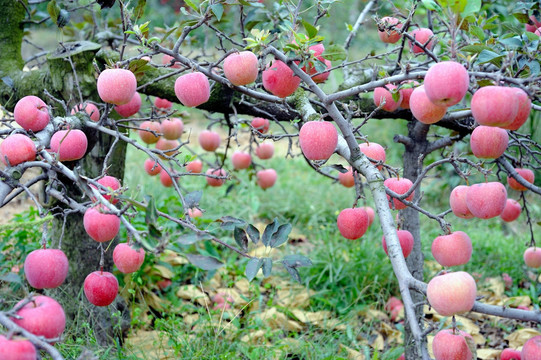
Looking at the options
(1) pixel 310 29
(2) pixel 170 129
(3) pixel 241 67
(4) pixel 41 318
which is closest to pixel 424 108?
(1) pixel 310 29

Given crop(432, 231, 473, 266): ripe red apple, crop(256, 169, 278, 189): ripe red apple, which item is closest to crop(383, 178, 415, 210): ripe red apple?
crop(432, 231, 473, 266): ripe red apple

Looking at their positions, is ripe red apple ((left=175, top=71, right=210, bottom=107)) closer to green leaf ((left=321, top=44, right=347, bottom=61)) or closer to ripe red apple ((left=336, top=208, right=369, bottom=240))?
green leaf ((left=321, top=44, right=347, bottom=61))

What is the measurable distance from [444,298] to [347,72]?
1392 mm

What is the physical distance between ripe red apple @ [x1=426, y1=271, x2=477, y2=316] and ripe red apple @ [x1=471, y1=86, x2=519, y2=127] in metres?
0.27

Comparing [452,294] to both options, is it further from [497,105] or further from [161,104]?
[161,104]

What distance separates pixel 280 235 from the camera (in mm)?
1164

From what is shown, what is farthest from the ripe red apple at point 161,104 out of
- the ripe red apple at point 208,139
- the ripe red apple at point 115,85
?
the ripe red apple at point 115,85

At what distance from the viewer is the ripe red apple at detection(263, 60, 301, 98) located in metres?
1.11

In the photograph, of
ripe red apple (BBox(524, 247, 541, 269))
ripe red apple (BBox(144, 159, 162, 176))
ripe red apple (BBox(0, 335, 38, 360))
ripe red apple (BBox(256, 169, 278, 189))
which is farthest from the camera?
ripe red apple (BBox(256, 169, 278, 189))

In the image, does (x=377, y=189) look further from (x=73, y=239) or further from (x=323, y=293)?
(x=323, y=293)

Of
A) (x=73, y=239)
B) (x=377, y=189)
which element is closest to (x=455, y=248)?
(x=377, y=189)

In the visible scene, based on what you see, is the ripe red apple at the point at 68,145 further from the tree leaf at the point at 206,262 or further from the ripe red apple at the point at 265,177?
the ripe red apple at the point at 265,177

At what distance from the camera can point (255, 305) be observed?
2266 millimetres

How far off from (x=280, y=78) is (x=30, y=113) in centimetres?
63
